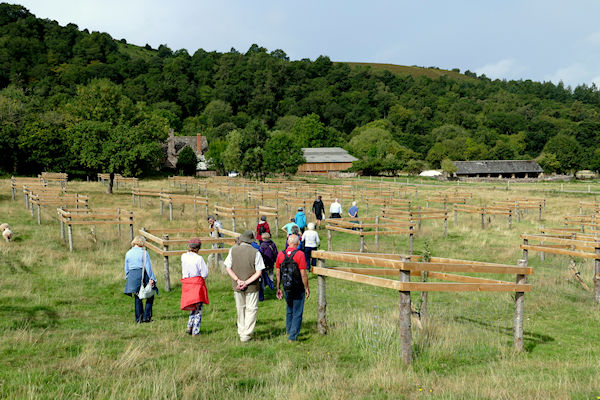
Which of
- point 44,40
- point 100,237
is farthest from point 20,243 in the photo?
point 44,40

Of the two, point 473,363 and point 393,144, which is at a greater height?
point 393,144

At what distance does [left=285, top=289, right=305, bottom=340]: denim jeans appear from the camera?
745 centimetres

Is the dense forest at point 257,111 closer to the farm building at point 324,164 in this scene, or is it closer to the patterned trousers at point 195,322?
the farm building at point 324,164

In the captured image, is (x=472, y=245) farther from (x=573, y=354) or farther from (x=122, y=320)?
(x=122, y=320)

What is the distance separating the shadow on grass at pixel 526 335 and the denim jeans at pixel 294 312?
3.13m

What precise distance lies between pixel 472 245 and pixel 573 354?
1247 cm

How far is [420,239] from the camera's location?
21578 mm

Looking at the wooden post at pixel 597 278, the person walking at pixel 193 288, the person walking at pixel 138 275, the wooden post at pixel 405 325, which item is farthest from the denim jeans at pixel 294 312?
the wooden post at pixel 597 278

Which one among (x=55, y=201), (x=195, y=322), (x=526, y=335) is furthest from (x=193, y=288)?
(x=55, y=201)

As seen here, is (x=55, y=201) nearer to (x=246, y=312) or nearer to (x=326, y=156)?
(x=246, y=312)

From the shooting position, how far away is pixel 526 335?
806cm

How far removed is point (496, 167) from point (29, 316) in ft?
343

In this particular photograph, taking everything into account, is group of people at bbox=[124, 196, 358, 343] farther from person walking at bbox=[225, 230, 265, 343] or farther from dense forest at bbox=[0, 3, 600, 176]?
dense forest at bbox=[0, 3, 600, 176]

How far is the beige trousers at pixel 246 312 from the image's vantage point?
746cm
